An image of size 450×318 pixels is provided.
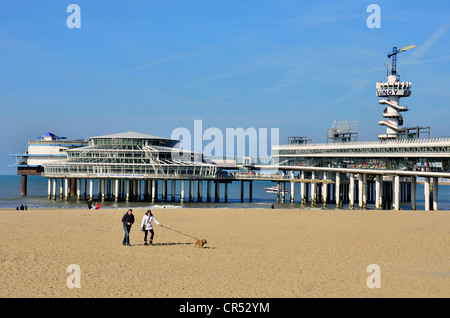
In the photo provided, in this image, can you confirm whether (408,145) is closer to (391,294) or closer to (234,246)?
(234,246)

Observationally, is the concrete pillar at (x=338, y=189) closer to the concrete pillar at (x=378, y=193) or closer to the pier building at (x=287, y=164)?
the pier building at (x=287, y=164)

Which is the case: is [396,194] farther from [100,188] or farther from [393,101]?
[100,188]

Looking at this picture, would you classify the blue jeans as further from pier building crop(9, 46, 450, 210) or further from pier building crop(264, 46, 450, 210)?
pier building crop(9, 46, 450, 210)

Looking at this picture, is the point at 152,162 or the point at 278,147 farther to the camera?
the point at 278,147

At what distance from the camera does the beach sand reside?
16.5m

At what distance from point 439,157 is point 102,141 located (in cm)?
4792

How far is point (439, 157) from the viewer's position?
53.8 meters

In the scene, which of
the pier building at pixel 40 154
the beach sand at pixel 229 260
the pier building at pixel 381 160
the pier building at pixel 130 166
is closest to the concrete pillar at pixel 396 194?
the pier building at pixel 381 160

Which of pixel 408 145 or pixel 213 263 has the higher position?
pixel 408 145

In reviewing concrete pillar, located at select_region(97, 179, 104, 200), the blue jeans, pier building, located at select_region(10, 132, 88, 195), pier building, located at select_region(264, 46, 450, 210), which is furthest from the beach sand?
pier building, located at select_region(10, 132, 88, 195)

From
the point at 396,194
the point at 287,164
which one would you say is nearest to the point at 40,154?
the point at 287,164

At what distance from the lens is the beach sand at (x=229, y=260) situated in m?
16.5

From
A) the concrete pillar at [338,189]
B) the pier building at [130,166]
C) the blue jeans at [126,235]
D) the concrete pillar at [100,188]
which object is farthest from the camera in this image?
the concrete pillar at [100,188]
